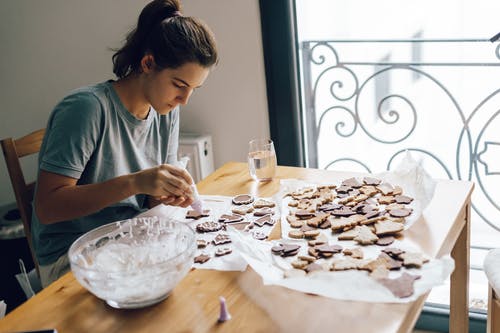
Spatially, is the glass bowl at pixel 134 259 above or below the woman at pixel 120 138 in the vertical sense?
below

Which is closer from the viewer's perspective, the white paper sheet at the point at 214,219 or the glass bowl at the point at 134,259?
the glass bowl at the point at 134,259

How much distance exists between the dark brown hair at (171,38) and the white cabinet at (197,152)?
34.1 inches

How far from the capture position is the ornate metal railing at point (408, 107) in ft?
7.60

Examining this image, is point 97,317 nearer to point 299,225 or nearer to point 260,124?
point 299,225

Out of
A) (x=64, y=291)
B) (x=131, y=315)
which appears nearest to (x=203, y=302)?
(x=131, y=315)

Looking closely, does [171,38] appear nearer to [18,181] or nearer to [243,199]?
[243,199]

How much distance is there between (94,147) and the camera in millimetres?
1677

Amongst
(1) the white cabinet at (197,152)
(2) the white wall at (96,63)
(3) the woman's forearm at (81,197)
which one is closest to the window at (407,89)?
(2) the white wall at (96,63)

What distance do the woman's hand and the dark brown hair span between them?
308 millimetres

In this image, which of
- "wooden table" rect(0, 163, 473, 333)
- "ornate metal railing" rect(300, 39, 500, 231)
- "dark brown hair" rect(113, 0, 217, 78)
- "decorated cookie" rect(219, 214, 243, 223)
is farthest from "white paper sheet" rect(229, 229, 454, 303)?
"ornate metal railing" rect(300, 39, 500, 231)

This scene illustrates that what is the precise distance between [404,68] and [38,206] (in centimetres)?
147

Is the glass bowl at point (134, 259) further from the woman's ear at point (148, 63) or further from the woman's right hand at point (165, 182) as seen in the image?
the woman's ear at point (148, 63)

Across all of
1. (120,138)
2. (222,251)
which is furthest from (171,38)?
(222,251)

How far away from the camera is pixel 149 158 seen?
1895 mm
